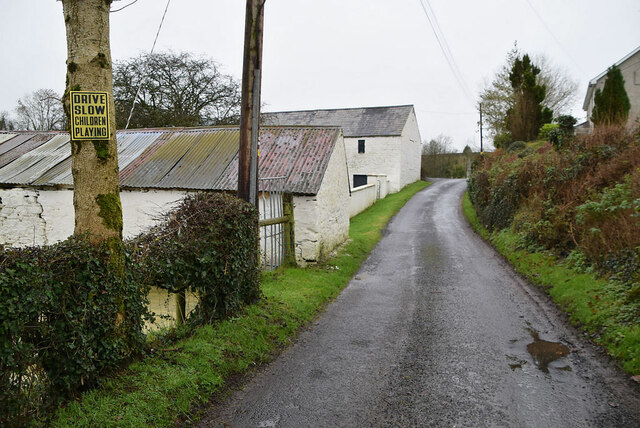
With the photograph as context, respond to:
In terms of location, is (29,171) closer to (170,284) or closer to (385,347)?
(170,284)

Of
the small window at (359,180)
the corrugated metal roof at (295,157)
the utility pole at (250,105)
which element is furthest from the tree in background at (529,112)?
the utility pole at (250,105)

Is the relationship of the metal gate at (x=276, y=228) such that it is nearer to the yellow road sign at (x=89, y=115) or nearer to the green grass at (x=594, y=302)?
the yellow road sign at (x=89, y=115)

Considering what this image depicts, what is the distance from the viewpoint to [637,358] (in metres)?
5.47

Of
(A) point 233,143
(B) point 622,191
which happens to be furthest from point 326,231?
(B) point 622,191

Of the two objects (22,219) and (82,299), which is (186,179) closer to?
(22,219)

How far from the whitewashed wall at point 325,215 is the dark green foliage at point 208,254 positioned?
4.15m

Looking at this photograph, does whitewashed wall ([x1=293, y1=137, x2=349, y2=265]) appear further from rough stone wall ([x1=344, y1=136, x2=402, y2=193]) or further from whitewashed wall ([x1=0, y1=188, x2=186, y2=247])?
rough stone wall ([x1=344, y1=136, x2=402, y2=193])

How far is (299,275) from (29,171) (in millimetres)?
11968

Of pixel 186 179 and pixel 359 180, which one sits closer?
pixel 186 179

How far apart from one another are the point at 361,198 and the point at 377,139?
496 inches

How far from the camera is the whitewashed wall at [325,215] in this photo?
11.7m

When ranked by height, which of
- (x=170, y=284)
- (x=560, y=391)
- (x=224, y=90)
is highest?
(x=224, y=90)

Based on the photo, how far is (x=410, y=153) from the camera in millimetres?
39719

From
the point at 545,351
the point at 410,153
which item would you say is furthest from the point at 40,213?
the point at 410,153
